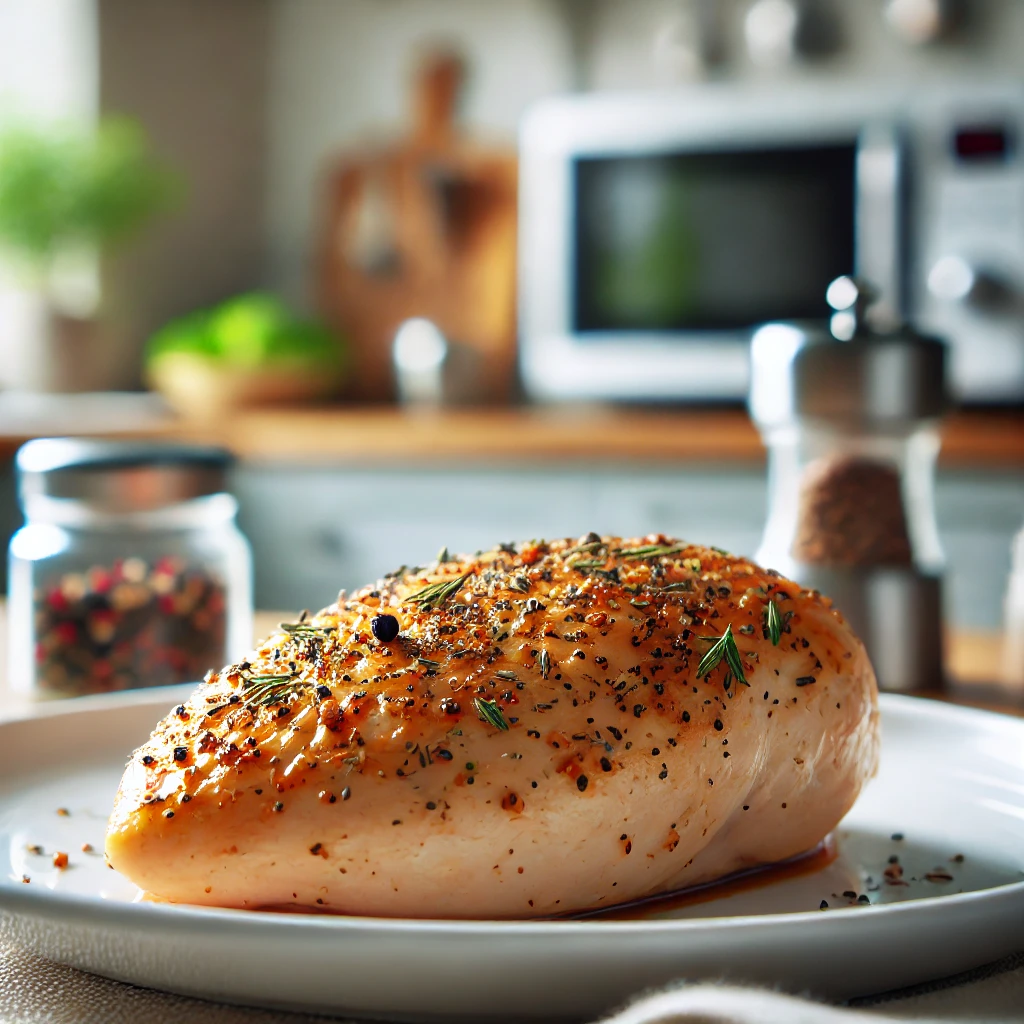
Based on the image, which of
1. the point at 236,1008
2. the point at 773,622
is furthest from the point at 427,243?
the point at 236,1008

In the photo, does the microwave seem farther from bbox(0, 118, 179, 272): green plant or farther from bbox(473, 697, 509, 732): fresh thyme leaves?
bbox(473, 697, 509, 732): fresh thyme leaves

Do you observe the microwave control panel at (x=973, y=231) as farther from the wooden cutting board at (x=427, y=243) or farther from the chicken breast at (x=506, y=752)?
the chicken breast at (x=506, y=752)

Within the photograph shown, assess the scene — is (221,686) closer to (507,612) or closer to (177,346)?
(507,612)

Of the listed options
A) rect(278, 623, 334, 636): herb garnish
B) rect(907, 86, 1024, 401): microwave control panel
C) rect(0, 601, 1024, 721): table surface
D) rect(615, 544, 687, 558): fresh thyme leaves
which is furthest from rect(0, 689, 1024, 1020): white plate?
rect(907, 86, 1024, 401): microwave control panel

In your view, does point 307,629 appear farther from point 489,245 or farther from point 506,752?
point 489,245

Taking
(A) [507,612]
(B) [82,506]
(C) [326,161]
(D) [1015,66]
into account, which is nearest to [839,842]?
(A) [507,612]

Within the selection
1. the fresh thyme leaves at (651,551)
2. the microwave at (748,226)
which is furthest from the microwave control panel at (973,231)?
the fresh thyme leaves at (651,551)
